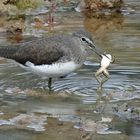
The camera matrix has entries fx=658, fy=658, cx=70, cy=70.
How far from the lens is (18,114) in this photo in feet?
28.1

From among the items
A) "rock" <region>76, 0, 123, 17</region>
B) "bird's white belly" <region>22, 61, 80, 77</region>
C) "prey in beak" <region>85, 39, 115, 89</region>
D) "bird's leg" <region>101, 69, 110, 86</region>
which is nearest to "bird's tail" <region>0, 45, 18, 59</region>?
"bird's white belly" <region>22, 61, 80, 77</region>

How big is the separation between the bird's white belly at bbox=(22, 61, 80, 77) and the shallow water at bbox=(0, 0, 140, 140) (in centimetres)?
28

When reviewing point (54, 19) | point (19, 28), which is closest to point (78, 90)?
point (19, 28)

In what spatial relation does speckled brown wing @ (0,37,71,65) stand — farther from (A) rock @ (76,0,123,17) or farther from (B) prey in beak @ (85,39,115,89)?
(A) rock @ (76,0,123,17)

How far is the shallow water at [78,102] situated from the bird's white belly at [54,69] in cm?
28

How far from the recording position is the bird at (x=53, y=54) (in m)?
9.57

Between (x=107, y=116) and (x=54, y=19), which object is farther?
(x=54, y=19)

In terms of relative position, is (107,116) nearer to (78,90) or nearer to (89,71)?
(78,90)

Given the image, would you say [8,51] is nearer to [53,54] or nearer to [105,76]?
[53,54]

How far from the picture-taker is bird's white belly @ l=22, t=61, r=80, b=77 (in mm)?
9500

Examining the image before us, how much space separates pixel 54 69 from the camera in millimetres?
9539

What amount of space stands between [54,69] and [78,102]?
29.0 inches

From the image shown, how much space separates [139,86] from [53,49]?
1.39m

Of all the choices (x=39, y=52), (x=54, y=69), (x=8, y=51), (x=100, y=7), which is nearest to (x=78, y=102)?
(x=54, y=69)
